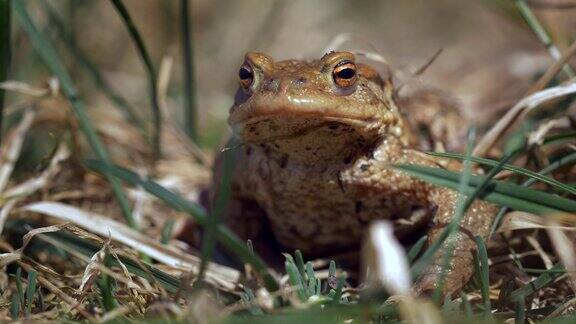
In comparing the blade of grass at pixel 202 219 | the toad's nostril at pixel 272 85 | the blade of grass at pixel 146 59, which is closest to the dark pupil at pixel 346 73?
the toad's nostril at pixel 272 85

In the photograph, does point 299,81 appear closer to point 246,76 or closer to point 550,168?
point 246,76

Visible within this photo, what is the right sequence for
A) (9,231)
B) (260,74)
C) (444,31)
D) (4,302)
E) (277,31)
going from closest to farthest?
(4,302) → (260,74) → (9,231) → (277,31) → (444,31)

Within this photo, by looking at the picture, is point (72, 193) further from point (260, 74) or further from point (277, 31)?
point (277, 31)

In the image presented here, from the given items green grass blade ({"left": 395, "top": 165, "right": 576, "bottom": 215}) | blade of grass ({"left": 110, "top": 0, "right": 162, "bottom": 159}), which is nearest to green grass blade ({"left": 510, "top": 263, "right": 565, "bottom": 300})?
green grass blade ({"left": 395, "top": 165, "right": 576, "bottom": 215})

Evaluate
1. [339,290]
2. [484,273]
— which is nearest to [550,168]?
[484,273]

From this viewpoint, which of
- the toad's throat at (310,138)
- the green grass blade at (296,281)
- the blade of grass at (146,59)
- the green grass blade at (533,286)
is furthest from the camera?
the blade of grass at (146,59)

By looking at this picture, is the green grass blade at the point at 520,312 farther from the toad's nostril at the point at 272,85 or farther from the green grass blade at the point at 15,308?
the green grass blade at the point at 15,308

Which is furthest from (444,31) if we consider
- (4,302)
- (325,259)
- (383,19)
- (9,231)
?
(4,302)
